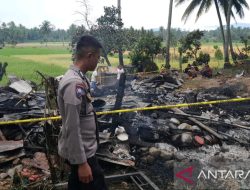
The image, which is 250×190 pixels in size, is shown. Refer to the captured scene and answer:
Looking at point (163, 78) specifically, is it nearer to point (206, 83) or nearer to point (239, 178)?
point (206, 83)

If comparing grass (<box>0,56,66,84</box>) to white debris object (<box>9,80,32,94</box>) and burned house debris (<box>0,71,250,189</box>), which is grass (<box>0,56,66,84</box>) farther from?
burned house debris (<box>0,71,250,189</box>)

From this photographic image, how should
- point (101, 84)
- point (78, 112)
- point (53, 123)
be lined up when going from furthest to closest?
point (101, 84) < point (53, 123) < point (78, 112)

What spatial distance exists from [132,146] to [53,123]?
210cm

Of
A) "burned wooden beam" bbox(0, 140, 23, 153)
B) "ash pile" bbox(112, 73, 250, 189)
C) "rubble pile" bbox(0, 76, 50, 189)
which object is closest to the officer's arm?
"rubble pile" bbox(0, 76, 50, 189)

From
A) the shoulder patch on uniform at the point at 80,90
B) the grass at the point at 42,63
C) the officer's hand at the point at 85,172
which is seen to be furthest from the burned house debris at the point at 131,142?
the shoulder patch on uniform at the point at 80,90

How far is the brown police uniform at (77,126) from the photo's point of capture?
274 centimetres

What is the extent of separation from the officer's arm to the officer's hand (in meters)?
0.05

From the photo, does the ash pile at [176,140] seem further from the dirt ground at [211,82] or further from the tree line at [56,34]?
the tree line at [56,34]

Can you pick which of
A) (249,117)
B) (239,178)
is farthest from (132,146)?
(249,117)

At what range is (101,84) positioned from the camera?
19703mm

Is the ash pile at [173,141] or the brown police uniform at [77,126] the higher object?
the brown police uniform at [77,126]

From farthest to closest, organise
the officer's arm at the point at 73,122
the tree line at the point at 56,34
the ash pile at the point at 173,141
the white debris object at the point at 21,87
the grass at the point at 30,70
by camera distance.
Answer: the tree line at the point at 56,34 < the grass at the point at 30,70 < the white debris object at the point at 21,87 < the ash pile at the point at 173,141 < the officer's arm at the point at 73,122

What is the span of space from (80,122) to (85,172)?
426 mm

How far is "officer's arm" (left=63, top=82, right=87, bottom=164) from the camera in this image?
273cm
